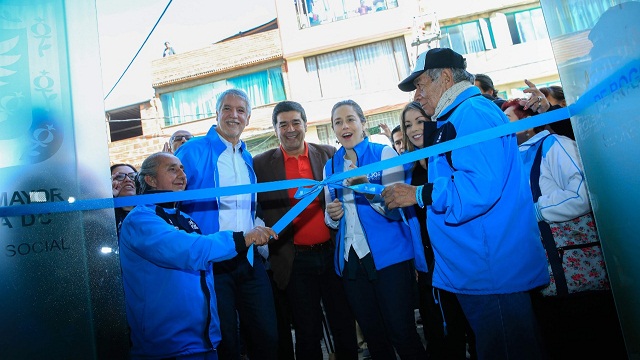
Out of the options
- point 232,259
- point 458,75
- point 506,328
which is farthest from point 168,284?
point 458,75

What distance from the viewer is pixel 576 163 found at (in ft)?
7.72

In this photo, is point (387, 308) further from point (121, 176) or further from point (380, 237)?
point (121, 176)

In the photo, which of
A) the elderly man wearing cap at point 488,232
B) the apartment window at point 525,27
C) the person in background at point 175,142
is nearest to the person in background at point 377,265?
the elderly man wearing cap at point 488,232

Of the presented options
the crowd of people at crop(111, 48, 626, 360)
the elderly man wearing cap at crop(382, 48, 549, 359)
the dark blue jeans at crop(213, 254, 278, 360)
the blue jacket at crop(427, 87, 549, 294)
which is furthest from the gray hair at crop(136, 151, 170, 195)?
the blue jacket at crop(427, 87, 549, 294)

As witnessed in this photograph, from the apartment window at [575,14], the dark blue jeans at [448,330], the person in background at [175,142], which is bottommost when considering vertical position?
the dark blue jeans at [448,330]

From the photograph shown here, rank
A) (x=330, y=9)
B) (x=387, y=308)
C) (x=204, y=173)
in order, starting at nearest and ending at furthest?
(x=387, y=308), (x=204, y=173), (x=330, y=9)

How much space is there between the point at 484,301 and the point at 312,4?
18.2 meters

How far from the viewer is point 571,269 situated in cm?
229

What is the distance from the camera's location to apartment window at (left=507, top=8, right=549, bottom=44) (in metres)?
16.8

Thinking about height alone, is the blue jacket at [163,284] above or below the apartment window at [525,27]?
below

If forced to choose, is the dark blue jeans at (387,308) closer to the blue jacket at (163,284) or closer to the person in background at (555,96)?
the blue jacket at (163,284)

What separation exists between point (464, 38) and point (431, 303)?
1639 cm

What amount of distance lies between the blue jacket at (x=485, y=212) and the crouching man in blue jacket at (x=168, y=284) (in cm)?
121

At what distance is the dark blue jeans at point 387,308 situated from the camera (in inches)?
106
